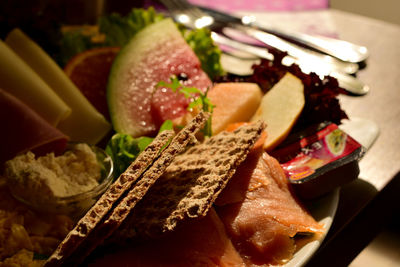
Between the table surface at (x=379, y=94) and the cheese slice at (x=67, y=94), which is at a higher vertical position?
the cheese slice at (x=67, y=94)

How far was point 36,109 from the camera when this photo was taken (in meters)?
2.18

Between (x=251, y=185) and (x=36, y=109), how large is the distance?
3.53 ft

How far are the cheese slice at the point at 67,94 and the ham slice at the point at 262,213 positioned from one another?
2.75 feet

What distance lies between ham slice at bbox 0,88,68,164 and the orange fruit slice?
495 mm

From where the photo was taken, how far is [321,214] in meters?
1.71

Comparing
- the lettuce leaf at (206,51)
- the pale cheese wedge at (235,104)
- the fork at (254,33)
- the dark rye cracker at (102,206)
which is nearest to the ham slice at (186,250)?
the dark rye cracker at (102,206)

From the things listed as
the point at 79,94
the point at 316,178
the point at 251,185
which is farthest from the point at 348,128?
the point at 79,94

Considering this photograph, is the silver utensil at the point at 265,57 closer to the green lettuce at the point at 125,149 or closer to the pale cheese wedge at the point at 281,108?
the pale cheese wedge at the point at 281,108

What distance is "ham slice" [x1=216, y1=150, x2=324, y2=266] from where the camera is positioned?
1.51m

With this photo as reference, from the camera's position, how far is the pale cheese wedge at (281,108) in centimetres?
191

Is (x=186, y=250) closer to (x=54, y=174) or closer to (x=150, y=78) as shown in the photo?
(x=54, y=174)

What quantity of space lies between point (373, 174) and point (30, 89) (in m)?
1.57

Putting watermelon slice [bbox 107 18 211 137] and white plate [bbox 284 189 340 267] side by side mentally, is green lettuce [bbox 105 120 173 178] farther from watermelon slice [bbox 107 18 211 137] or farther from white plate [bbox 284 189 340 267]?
white plate [bbox 284 189 340 267]

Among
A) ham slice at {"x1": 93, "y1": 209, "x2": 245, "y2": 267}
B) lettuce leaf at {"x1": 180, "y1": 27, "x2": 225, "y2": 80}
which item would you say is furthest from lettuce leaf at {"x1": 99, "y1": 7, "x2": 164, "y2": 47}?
ham slice at {"x1": 93, "y1": 209, "x2": 245, "y2": 267}
